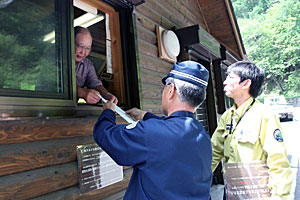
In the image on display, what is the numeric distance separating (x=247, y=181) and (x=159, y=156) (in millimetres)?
1014

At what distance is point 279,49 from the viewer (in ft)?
84.1

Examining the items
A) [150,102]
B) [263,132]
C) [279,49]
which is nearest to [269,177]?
[263,132]

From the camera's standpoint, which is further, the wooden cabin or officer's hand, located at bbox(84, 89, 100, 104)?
officer's hand, located at bbox(84, 89, 100, 104)

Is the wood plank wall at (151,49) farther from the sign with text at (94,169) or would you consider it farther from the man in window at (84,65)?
the sign with text at (94,169)

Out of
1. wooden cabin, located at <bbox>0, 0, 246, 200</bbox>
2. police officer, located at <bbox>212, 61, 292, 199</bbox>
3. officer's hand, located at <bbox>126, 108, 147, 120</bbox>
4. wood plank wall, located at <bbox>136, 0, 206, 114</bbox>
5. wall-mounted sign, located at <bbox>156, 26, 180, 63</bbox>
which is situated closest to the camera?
wooden cabin, located at <bbox>0, 0, 246, 200</bbox>

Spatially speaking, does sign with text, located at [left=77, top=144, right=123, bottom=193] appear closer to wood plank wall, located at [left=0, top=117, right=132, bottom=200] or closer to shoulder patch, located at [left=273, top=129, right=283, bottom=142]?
wood plank wall, located at [left=0, top=117, right=132, bottom=200]

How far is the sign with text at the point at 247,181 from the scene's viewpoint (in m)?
1.69

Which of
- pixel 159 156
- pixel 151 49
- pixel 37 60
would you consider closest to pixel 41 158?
pixel 37 60

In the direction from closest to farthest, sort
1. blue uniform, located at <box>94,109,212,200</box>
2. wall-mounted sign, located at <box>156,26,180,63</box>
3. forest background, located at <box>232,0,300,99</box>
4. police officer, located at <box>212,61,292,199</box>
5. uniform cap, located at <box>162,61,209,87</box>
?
Result: blue uniform, located at <box>94,109,212,200</box> → uniform cap, located at <box>162,61,209,87</box> → police officer, located at <box>212,61,292,199</box> → wall-mounted sign, located at <box>156,26,180,63</box> → forest background, located at <box>232,0,300,99</box>

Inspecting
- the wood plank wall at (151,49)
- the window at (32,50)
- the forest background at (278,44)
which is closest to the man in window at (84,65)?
the window at (32,50)

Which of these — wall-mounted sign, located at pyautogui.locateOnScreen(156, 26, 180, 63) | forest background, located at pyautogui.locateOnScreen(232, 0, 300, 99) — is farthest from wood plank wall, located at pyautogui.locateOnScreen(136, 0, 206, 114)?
forest background, located at pyautogui.locateOnScreen(232, 0, 300, 99)

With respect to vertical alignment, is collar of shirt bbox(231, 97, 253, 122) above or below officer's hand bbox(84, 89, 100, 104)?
below

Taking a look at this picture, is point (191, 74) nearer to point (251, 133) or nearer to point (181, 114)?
point (181, 114)

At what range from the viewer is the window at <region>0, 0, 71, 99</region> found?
4.54 ft
